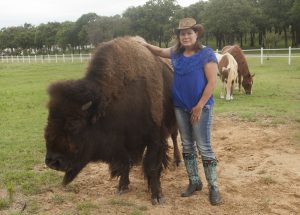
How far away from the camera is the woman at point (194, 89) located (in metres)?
4.59

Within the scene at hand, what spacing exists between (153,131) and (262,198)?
1.58 metres

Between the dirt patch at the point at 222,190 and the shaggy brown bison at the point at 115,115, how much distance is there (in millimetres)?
284

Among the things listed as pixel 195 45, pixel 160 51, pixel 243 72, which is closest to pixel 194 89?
pixel 195 45

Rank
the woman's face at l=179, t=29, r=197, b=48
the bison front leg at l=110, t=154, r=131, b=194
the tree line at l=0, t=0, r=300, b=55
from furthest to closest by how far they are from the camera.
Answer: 1. the tree line at l=0, t=0, r=300, b=55
2. the bison front leg at l=110, t=154, r=131, b=194
3. the woman's face at l=179, t=29, r=197, b=48

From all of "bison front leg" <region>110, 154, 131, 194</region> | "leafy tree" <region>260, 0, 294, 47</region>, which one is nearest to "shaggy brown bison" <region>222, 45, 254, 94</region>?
"bison front leg" <region>110, 154, 131, 194</region>

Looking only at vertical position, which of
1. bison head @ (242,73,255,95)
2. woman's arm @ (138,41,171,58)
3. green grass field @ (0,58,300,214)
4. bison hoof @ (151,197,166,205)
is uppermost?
woman's arm @ (138,41,171,58)

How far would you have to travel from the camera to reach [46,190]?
5371 mm

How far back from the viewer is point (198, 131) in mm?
4777

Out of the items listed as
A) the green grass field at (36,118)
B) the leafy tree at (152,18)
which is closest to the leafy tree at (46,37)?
the leafy tree at (152,18)

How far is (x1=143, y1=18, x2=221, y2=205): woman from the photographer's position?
15.0ft

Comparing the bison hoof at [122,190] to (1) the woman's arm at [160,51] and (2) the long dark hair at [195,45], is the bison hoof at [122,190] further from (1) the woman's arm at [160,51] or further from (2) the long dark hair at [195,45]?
(2) the long dark hair at [195,45]

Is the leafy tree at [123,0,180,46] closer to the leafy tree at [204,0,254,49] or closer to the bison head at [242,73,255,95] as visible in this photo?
the leafy tree at [204,0,254,49]

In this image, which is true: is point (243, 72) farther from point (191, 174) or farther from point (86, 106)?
point (86, 106)

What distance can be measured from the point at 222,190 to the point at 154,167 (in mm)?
978
